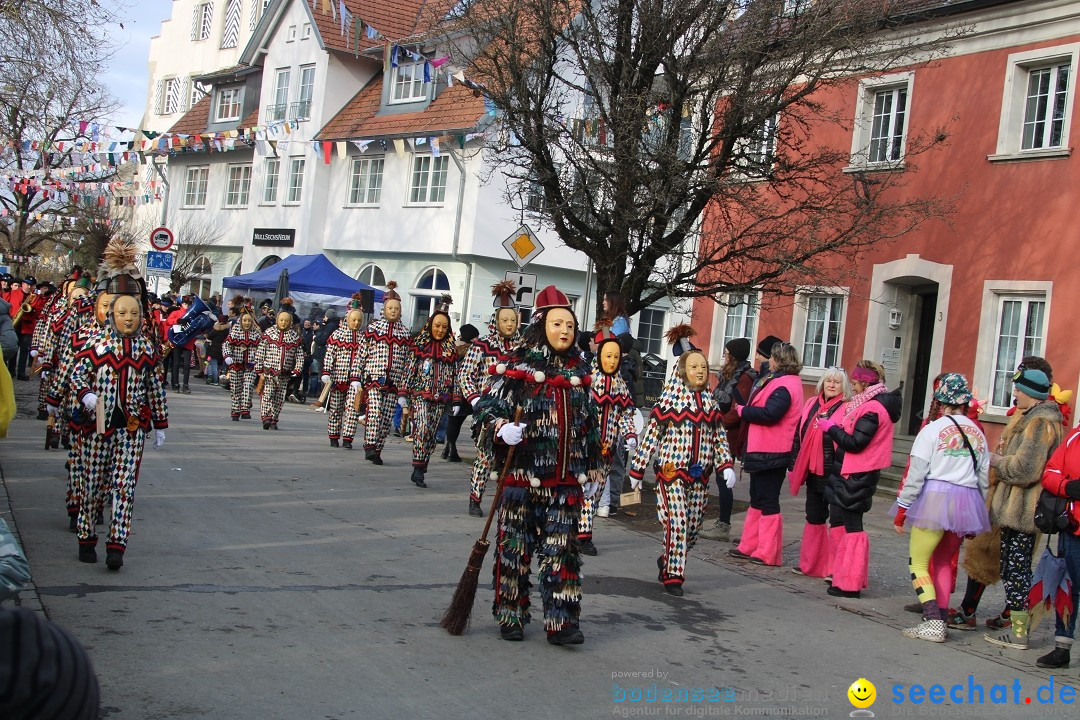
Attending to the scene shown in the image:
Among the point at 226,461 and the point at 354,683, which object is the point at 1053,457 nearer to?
the point at 354,683

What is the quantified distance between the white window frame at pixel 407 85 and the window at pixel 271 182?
6157 millimetres

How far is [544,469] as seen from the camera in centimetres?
642

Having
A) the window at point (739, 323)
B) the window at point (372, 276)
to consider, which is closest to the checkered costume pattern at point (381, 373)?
the window at point (739, 323)

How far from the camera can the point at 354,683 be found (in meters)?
5.33

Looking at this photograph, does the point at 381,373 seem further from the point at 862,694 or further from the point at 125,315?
the point at 862,694

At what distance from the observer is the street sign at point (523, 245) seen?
14.1m

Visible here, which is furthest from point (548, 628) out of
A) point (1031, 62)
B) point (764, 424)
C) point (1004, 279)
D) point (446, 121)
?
point (446, 121)

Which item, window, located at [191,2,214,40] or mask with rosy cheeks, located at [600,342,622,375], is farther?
window, located at [191,2,214,40]

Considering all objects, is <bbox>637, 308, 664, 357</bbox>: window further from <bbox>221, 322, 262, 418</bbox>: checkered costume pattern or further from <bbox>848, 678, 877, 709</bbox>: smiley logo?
<bbox>848, 678, 877, 709</bbox>: smiley logo

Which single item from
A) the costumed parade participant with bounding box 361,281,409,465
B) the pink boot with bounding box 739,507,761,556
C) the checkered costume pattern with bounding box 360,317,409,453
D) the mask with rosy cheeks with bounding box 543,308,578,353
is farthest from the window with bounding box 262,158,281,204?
the mask with rosy cheeks with bounding box 543,308,578,353

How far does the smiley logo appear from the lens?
5.82 metres

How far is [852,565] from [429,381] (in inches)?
218

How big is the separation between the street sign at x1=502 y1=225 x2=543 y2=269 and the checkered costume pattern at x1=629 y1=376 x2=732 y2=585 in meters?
5.79

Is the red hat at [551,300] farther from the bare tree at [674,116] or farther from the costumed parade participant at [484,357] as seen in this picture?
the bare tree at [674,116]
